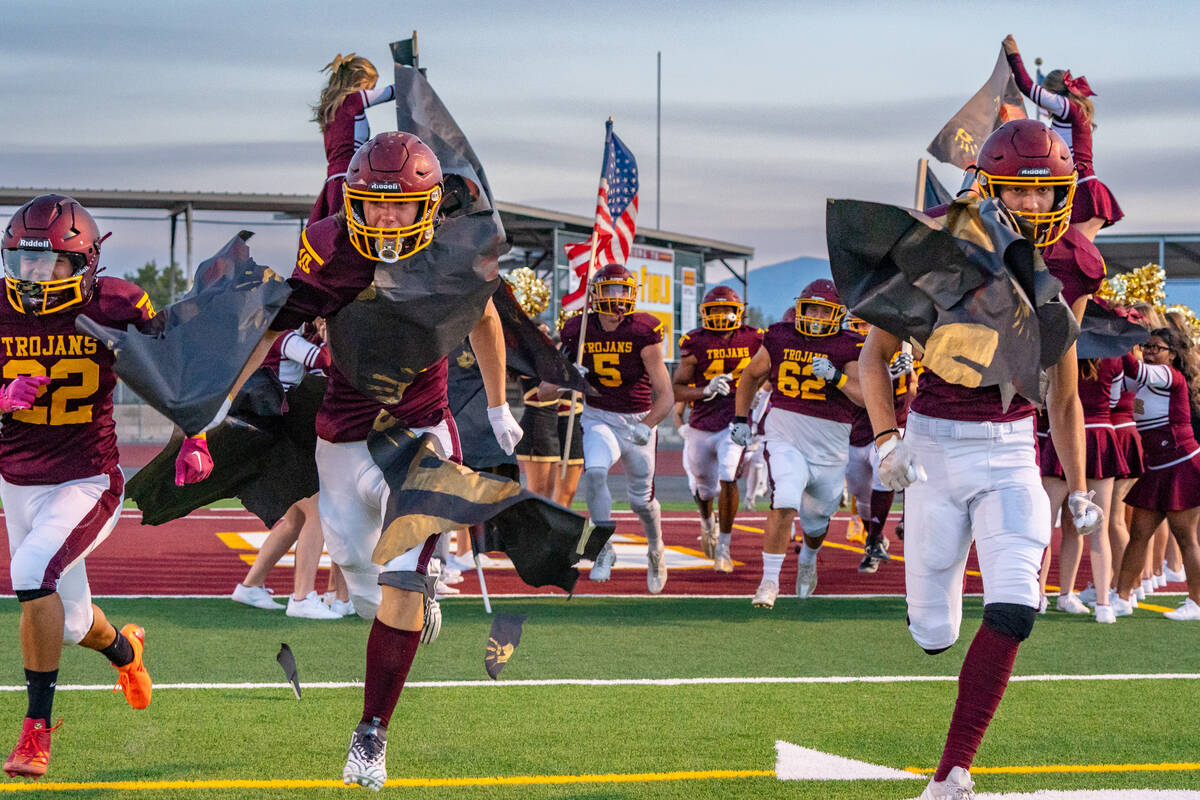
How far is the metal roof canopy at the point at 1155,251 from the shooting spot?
124 ft

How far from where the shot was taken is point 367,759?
4551 millimetres

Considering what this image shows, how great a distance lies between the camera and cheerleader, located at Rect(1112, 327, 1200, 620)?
29.7ft

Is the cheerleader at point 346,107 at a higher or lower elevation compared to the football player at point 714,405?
higher

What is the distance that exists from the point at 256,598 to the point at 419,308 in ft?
16.3

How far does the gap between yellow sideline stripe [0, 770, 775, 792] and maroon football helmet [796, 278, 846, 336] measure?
5.15 metres

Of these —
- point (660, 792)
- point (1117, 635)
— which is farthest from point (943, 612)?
point (1117, 635)

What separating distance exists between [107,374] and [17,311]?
40cm

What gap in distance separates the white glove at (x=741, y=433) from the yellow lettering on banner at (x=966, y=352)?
5.37 meters

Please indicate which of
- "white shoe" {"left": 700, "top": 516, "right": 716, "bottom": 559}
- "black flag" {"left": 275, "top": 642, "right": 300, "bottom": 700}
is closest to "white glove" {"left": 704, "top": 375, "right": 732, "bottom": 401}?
"white shoe" {"left": 700, "top": 516, "right": 716, "bottom": 559}

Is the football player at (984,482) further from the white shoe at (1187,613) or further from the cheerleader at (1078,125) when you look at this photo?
the white shoe at (1187,613)

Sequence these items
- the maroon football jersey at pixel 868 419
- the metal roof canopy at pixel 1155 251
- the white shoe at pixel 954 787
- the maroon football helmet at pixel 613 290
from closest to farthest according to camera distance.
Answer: the white shoe at pixel 954 787 → the maroon football helmet at pixel 613 290 → the maroon football jersey at pixel 868 419 → the metal roof canopy at pixel 1155 251

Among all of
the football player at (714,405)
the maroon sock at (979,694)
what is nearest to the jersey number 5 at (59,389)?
the maroon sock at (979,694)

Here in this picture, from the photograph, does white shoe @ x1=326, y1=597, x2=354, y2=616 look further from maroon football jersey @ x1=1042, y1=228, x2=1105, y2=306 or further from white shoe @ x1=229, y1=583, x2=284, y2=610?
maroon football jersey @ x1=1042, y1=228, x2=1105, y2=306

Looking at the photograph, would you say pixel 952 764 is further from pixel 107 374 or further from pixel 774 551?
pixel 774 551
